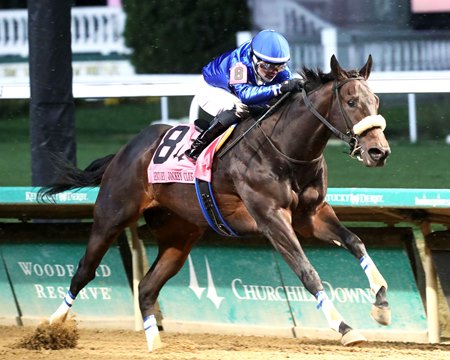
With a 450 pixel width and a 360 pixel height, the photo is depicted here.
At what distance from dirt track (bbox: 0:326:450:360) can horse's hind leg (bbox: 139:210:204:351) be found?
243 millimetres

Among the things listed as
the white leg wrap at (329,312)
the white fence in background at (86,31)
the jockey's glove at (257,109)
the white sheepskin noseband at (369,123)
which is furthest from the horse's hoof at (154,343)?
the white fence in background at (86,31)

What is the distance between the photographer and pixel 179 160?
646 cm

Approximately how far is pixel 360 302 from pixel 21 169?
17.9ft

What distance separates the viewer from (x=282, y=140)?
5992 mm

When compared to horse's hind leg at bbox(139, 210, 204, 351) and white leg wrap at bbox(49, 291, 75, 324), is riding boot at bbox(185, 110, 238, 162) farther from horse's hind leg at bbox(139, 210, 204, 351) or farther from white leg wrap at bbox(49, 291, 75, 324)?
white leg wrap at bbox(49, 291, 75, 324)

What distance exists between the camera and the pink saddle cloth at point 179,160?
6277 millimetres

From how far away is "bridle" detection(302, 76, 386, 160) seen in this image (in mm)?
5477

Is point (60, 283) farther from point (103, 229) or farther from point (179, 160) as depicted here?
point (179, 160)

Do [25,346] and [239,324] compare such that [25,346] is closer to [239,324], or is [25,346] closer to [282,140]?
[239,324]

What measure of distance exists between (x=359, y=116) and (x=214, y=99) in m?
1.09

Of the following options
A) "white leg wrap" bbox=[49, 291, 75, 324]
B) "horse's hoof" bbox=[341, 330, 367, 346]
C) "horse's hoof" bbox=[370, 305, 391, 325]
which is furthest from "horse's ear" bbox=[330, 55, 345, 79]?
"white leg wrap" bbox=[49, 291, 75, 324]

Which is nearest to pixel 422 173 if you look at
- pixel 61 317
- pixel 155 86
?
pixel 155 86

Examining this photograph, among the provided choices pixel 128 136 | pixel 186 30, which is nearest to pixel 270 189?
pixel 128 136

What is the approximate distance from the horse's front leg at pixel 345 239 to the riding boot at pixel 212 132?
2.16 feet
